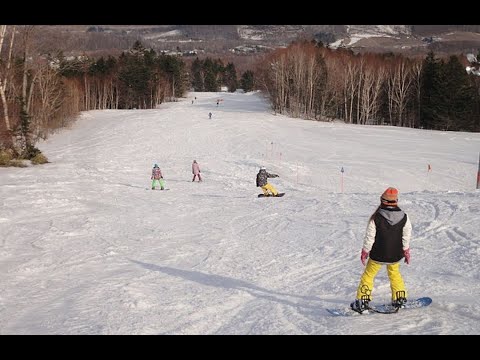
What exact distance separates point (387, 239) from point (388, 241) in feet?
0.10

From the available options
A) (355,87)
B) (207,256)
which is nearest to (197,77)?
(355,87)

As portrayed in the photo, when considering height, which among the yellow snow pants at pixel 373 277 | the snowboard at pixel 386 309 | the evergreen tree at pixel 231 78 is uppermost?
the evergreen tree at pixel 231 78

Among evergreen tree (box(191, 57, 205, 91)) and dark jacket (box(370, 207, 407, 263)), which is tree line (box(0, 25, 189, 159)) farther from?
evergreen tree (box(191, 57, 205, 91))

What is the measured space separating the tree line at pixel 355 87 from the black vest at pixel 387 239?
62.4 m

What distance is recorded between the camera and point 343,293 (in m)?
7.21

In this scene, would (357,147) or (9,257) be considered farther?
(357,147)

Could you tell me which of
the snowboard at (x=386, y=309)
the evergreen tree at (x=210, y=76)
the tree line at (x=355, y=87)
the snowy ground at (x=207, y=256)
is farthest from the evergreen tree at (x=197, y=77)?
the snowboard at (x=386, y=309)

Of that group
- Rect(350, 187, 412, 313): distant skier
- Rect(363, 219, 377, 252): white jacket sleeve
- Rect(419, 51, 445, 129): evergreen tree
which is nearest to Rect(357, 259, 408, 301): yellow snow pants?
Rect(350, 187, 412, 313): distant skier

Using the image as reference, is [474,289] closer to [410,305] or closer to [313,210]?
[410,305]

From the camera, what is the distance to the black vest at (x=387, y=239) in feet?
19.8

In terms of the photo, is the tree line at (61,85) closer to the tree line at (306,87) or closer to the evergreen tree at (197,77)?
the tree line at (306,87)
